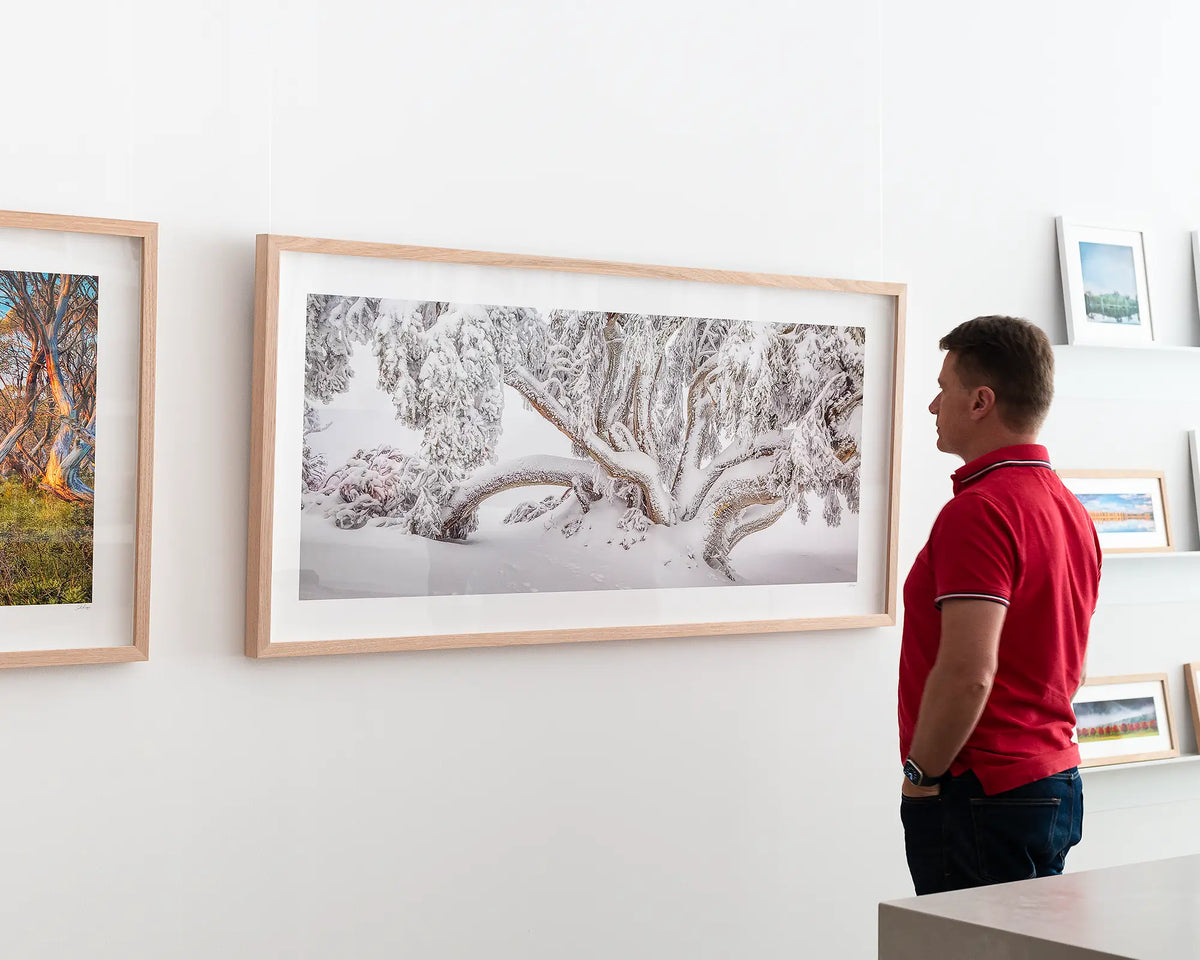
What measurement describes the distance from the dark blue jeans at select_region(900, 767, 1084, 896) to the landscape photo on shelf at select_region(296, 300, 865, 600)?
0.58 metres

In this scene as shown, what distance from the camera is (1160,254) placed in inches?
103

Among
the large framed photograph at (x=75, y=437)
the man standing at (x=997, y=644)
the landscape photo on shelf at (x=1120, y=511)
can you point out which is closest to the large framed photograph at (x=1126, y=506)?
the landscape photo on shelf at (x=1120, y=511)

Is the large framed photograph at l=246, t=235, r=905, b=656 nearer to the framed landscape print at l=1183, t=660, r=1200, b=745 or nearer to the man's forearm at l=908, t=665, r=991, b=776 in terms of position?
the man's forearm at l=908, t=665, r=991, b=776

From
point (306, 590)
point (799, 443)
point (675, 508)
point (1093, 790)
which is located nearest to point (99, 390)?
point (306, 590)

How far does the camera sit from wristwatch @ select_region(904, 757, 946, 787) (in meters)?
1.74

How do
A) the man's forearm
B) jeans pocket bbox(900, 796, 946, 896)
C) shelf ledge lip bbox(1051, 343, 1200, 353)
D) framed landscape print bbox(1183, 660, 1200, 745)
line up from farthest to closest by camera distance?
framed landscape print bbox(1183, 660, 1200, 745) → shelf ledge lip bbox(1051, 343, 1200, 353) → jeans pocket bbox(900, 796, 946, 896) → the man's forearm

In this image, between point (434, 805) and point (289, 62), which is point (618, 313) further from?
point (434, 805)

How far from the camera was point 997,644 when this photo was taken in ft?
5.52

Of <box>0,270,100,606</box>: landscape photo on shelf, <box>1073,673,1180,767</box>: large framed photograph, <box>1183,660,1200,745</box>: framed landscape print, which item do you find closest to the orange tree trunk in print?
<box>0,270,100,606</box>: landscape photo on shelf

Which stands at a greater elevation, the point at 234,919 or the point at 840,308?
the point at 840,308

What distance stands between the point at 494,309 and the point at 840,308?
2.15ft

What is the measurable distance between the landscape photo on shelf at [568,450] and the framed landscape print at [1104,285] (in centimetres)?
52

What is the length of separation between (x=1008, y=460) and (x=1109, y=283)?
37.2 inches

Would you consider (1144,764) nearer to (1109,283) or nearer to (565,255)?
(1109,283)
